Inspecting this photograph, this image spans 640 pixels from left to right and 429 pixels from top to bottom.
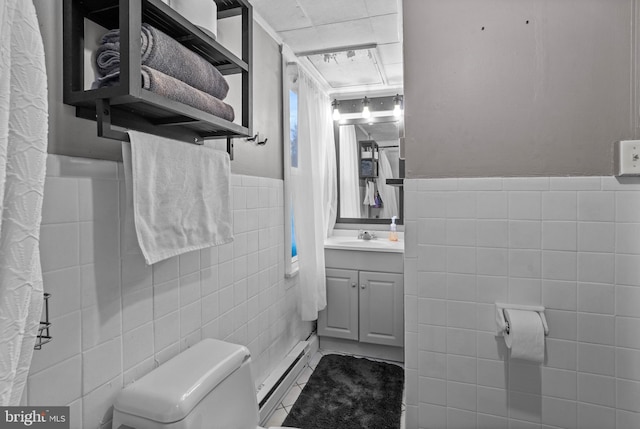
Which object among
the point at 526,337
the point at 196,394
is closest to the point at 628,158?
the point at 526,337

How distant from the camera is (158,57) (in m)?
0.94

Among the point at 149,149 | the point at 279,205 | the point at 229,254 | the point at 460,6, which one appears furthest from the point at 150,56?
the point at 279,205

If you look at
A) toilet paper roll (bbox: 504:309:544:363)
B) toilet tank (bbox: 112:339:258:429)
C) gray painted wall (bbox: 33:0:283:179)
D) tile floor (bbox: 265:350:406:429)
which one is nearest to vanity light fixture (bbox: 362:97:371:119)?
gray painted wall (bbox: 33:0:283:179)

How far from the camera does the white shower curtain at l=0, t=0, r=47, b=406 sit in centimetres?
56

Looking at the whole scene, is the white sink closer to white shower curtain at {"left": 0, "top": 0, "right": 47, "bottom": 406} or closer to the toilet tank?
the toilet tank

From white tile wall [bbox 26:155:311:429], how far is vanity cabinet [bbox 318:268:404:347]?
112 centimetres

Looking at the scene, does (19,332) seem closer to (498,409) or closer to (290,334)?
(498,409)

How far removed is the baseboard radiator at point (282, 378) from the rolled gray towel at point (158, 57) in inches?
59.9

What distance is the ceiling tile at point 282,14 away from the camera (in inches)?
66.6

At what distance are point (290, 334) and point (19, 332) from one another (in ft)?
5.98

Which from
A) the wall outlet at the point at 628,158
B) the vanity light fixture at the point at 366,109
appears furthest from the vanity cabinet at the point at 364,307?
the wall outlet at the point at 628,158

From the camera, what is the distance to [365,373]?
2.26 m
